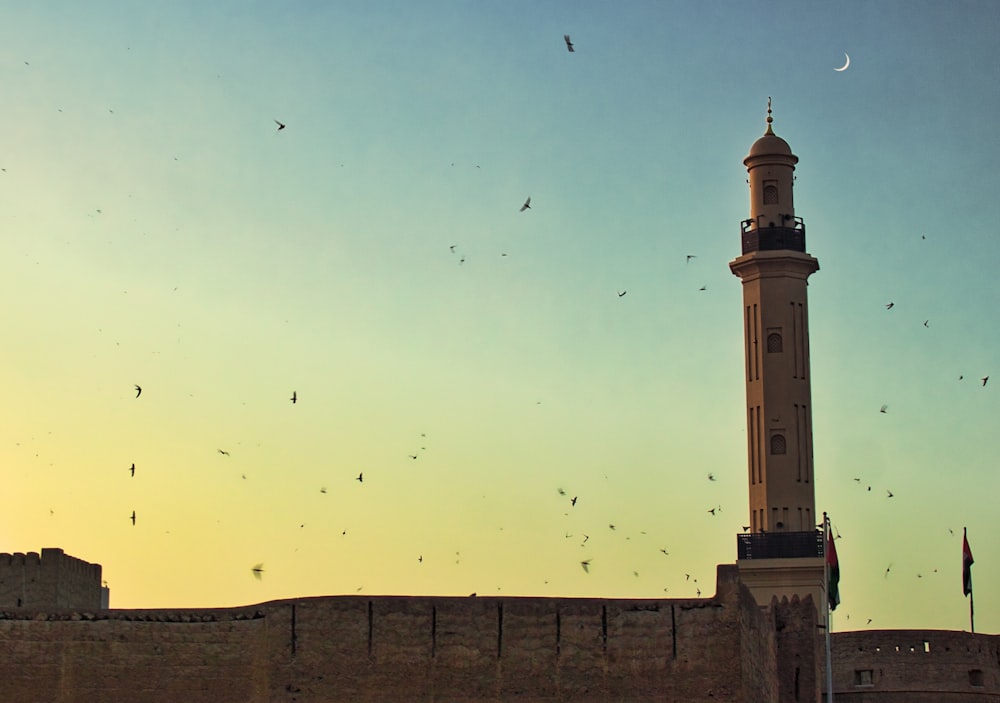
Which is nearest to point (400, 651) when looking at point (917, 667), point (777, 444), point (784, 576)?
point (784, 576)

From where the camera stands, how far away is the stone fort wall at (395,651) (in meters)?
39.7

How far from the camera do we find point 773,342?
197 feet

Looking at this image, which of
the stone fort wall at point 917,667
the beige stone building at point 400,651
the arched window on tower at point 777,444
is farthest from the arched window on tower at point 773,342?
the beige stone building at point 400,651

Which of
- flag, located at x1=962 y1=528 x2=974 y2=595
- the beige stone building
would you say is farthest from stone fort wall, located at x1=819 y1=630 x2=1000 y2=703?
the beige stone building

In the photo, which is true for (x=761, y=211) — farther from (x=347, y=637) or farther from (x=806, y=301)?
(x=347, y=637)

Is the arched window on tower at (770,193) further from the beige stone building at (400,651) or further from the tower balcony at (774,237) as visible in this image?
the beige stone building at (400,651)

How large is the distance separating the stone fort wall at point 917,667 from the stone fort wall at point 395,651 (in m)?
23.5

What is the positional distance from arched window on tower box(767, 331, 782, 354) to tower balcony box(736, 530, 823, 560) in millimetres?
5321

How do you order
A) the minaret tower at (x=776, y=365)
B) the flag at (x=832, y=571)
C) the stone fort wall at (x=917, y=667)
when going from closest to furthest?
1. the flag at (x=832, y=571)
2. the minaret tower at (x=776, y=365)
3. the stone fort wall at (x=917, y=667)

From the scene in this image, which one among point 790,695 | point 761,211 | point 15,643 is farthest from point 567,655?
point 761,211

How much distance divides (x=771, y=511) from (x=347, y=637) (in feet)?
69.1

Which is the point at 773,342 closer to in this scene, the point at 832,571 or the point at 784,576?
the point at 784,576

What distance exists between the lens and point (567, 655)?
39906 mm

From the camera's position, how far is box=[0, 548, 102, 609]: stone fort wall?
45094mm
